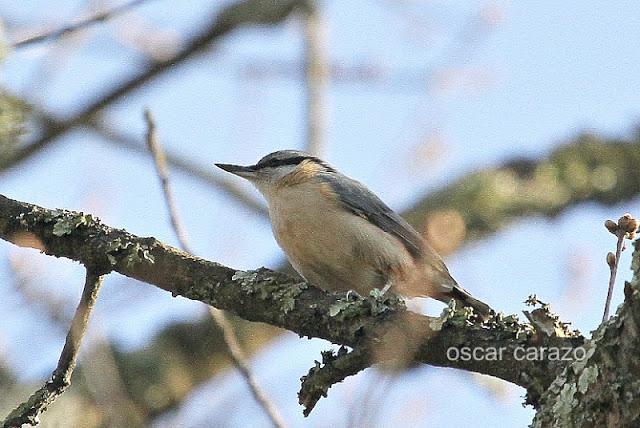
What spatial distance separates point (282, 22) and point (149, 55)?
3.01 feet

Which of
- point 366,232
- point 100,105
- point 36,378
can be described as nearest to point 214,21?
point 100,105

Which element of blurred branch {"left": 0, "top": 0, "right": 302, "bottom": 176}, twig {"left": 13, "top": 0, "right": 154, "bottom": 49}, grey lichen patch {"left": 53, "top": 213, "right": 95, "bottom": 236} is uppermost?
blurred branch {"left": 0, "top": 0, "right": 302, "bottom": 176}

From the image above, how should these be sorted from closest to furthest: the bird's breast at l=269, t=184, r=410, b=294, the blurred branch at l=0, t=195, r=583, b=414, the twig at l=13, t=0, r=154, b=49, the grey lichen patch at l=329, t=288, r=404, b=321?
the blurred branch at l=0, t=195, r=583, b=414 < the grey lichen patch at l=329, t=288, r=404, b=321 < the twig at l=13, t=0, r=154, b=49 < the bird's breast at l=269, t=184, r=410, b=294

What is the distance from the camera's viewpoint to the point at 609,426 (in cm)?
233

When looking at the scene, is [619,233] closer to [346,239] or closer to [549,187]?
[346,239]

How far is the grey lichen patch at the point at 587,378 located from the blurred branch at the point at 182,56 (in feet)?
12.6

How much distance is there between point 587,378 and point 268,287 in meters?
1.20

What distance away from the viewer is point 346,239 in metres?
4.93

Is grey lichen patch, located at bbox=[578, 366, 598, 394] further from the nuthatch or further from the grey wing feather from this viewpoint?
the grey wing feather

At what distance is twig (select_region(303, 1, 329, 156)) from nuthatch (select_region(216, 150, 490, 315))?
107cm

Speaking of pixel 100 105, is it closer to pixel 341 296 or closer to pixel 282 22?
pixel 282 22

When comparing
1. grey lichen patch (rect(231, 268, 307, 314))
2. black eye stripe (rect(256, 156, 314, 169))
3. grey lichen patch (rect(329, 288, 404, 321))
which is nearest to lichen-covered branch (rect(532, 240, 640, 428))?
grey lichen patch (rect(329, 288, 404, 321))

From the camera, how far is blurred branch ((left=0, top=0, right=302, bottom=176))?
573 cm

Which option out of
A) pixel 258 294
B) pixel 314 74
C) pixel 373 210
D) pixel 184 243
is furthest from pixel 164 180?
pixel 314 74
